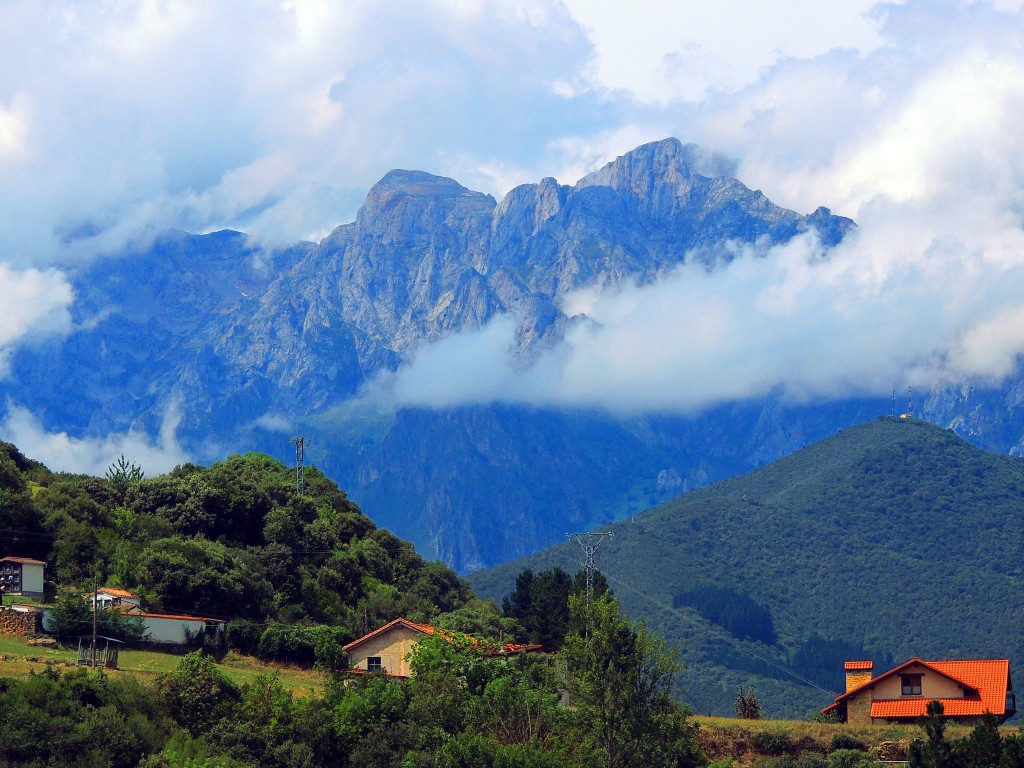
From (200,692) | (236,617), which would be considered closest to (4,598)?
(236,617)

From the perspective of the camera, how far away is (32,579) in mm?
80062

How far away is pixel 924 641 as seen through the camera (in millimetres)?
166375

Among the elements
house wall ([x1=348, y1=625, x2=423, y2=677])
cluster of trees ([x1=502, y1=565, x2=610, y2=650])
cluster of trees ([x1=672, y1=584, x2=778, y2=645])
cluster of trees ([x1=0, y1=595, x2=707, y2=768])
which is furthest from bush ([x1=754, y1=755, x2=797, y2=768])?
cluster of trees ([x1=672, y1=584, x2=778, y2=645])

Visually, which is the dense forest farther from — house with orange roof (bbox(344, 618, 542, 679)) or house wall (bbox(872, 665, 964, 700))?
house wall (bbox(872, 665, 964, 700))

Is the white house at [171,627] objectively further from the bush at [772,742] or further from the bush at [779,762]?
the bush at [779,762]

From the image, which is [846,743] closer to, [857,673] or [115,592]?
[857,673]

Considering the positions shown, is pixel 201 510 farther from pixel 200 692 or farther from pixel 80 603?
pixel 200 692

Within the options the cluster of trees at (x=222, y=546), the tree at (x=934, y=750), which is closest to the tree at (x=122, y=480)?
the cluster of trees at (x=222, y=546)

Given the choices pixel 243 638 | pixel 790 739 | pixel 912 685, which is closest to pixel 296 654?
pixel 243 638

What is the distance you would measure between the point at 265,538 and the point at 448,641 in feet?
112

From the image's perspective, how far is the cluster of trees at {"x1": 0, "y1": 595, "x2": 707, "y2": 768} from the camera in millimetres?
52375

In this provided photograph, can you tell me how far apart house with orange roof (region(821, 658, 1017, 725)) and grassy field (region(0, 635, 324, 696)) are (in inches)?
996

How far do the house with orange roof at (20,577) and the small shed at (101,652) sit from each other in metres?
9.48

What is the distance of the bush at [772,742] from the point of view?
64500 millimetres
